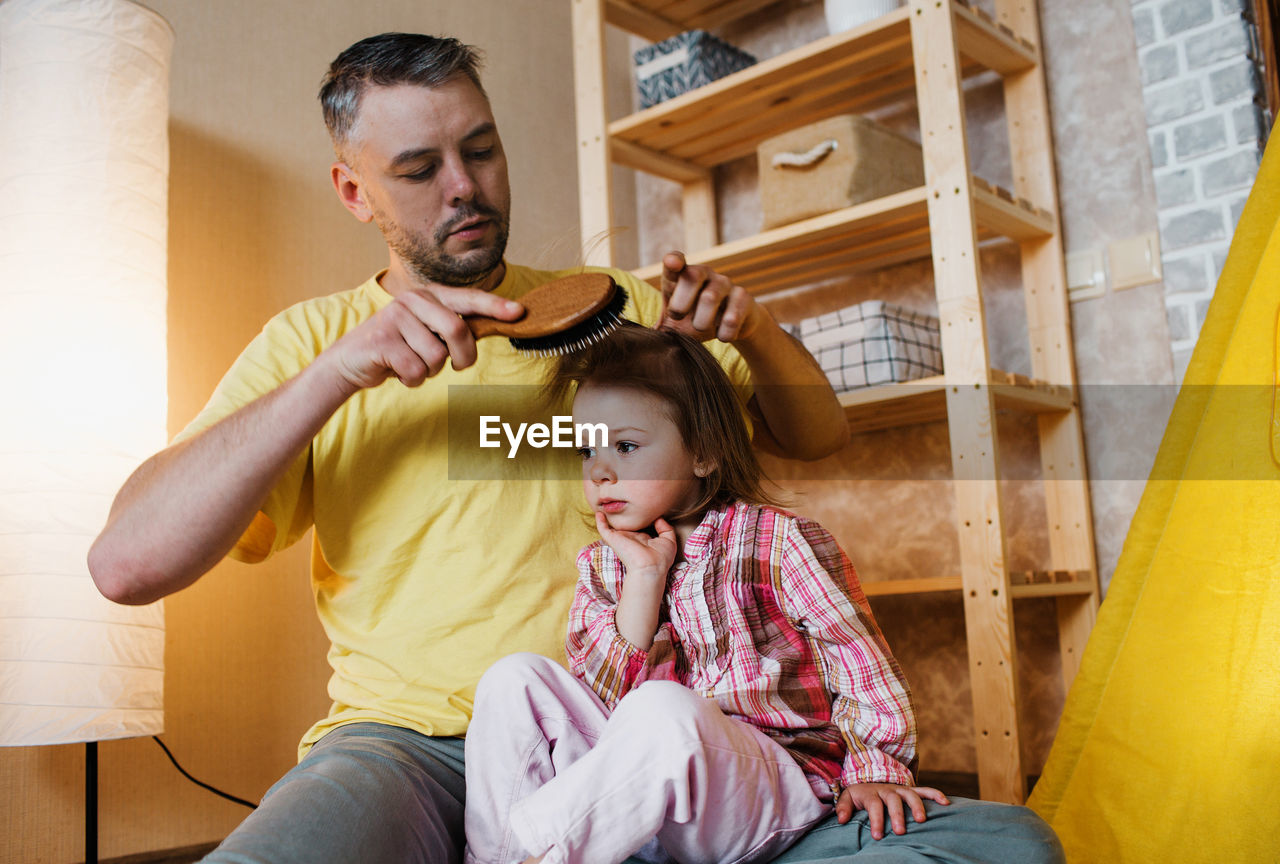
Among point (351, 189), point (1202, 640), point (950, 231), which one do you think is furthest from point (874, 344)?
point (351, 189)

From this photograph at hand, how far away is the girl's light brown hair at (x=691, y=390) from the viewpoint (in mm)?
1169

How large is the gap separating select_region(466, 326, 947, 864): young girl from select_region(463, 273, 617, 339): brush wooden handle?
0.21m

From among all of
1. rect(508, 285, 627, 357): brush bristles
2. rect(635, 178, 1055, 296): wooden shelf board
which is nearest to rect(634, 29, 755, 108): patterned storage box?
rect(635, 178, 1055, 296): wooden shelf board

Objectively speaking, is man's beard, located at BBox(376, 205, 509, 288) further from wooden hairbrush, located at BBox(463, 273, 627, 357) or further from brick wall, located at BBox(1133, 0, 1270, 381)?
brick wall, located at BBox(1133, 0, 1270, 381)

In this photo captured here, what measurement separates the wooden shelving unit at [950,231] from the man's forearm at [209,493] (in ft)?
3.85

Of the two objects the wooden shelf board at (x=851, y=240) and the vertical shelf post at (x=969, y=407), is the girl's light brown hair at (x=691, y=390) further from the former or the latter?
the wooden shelf board at (x=851, y=240)

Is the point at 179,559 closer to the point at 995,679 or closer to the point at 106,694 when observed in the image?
the point at 106,694

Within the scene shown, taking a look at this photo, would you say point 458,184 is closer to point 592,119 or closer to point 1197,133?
point 592,119

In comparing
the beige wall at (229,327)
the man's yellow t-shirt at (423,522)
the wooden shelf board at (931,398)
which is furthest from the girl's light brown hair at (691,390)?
the beige wall at (229,327)

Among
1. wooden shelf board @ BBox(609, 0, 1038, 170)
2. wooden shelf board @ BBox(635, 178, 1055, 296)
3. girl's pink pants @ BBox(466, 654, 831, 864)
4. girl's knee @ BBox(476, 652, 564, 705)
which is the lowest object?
girl's pink pants @ BBox(466, 654, 831, 864)

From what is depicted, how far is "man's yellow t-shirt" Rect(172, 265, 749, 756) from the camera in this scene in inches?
44.7

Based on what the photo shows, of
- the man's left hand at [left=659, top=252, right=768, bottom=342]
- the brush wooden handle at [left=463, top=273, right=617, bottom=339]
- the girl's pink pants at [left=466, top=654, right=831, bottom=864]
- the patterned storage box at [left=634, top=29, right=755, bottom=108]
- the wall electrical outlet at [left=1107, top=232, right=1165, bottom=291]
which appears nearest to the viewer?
the girl's pink pants at [left=466, top=654, right=831, bottom=864]

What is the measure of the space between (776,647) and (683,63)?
64.9 inches

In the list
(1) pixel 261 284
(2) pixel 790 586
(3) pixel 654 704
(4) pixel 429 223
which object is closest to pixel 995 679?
(2) pixel 790 586
